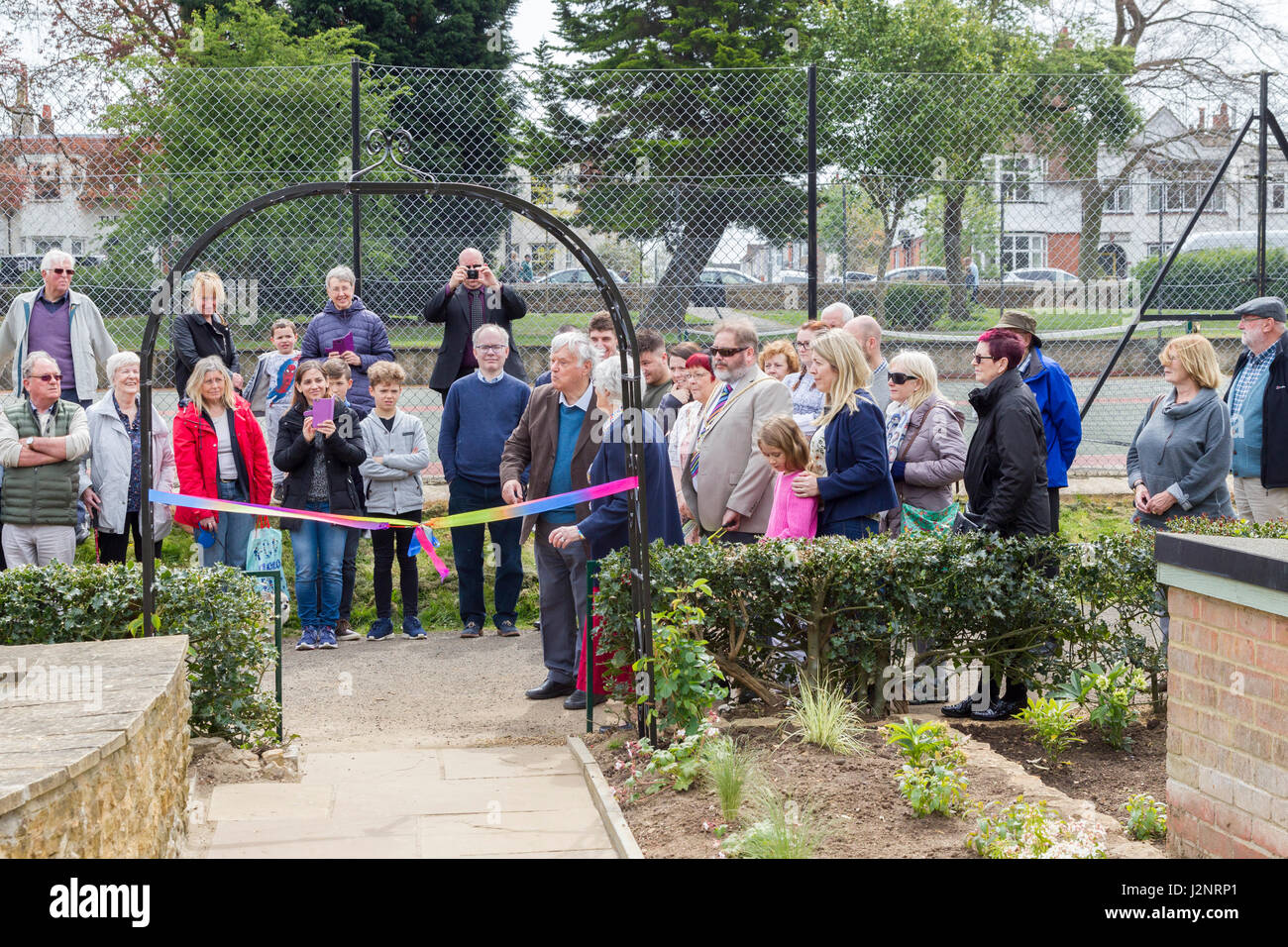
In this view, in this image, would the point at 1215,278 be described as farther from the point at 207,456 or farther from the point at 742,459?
the point at 207,456

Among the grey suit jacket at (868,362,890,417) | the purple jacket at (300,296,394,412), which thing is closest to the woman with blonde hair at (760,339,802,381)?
Answer: the grey suit jacket at (868,362,890,417)

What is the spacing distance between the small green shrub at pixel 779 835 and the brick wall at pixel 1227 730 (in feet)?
4.19

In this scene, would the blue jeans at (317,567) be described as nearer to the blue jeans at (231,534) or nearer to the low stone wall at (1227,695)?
the blue jeans at (231,534)

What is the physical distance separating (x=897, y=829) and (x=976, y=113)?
9.54 meters

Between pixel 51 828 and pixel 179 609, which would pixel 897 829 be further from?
pixel 179 609

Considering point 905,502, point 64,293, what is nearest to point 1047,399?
point 905,502

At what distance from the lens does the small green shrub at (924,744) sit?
4.98 meters

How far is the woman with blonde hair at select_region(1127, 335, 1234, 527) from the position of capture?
7.11 metres

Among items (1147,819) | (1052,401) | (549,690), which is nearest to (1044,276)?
(1052,401)

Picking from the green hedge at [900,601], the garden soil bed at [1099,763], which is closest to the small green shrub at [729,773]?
the green hedge at [900,601]

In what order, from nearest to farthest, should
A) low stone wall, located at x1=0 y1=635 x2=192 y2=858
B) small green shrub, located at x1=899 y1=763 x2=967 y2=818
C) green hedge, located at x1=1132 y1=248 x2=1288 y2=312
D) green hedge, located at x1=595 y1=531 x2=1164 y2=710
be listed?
low stone wall, located at x1=0 y1=635 x2=192 y2=858 < small green shrub, located at x1=899 y1=763 x2=967 y2=818 < green hedge, located at x1=595 y1=531 x2=1164 y2=710 < green hedge, located at x1=1132 y1=248 x2=1288 y2=312

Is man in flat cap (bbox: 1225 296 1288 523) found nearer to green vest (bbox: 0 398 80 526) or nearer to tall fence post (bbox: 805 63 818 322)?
tall fence post (bbox: 805 63 818 322)

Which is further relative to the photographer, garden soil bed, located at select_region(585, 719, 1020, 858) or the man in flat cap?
the man in flat cap

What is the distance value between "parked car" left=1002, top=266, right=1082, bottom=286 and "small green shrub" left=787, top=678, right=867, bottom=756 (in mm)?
9206
